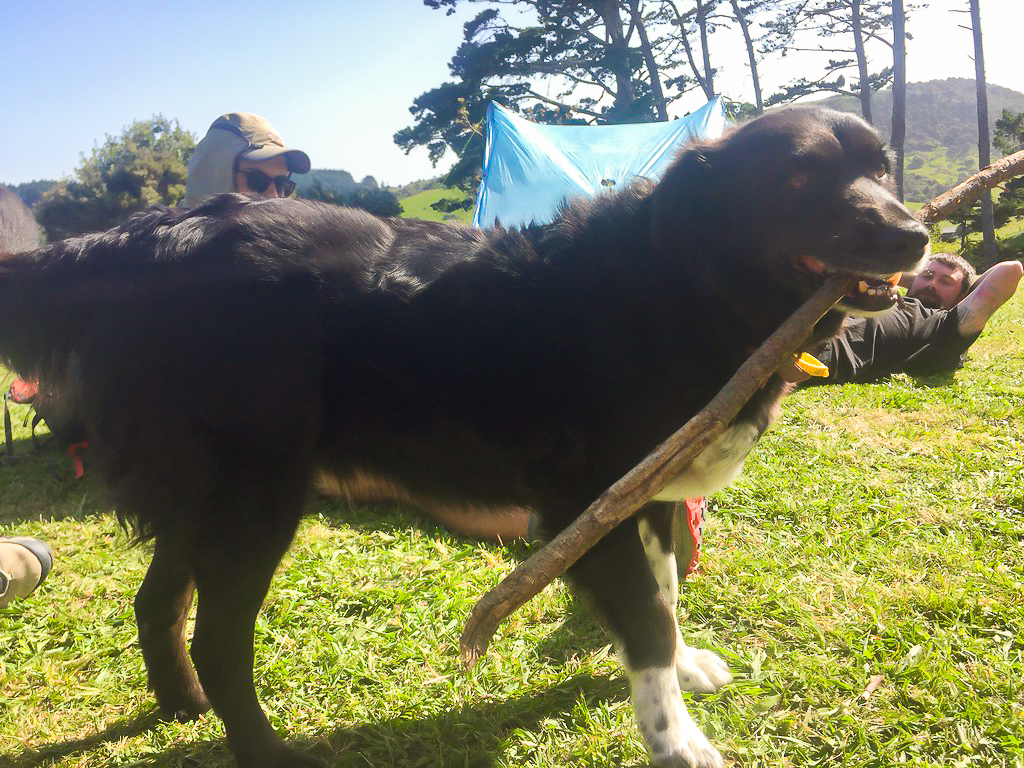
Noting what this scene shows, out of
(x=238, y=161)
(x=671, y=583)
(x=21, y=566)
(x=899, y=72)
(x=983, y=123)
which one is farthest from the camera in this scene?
(x=899, y=72)

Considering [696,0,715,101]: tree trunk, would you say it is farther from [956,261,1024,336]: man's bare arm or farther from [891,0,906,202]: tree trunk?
[956,261,1024,336]: man's bare arm

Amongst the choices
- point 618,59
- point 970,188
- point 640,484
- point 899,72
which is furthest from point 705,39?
point 640,484

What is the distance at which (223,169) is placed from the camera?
4672mm

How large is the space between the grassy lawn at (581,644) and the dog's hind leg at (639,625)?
161 millimetres

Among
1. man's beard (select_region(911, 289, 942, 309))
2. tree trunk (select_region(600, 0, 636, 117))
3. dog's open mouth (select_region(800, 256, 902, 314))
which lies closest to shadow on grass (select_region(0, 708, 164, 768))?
dog's open mouth (select_region(800, 256, 902, 314))

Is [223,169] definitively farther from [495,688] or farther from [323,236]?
[495,688]

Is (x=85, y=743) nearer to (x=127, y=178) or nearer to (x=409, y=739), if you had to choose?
(x=409, y=739)

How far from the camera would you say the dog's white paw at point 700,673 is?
2330mm

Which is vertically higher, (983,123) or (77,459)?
(77,459)

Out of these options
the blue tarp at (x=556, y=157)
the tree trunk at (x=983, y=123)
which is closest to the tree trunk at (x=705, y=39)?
the tree trunk at (x=983, y=123)

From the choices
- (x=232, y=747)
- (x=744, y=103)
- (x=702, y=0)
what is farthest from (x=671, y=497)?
(x=702, y=0)

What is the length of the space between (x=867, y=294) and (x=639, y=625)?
4.14 feet

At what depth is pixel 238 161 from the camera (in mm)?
4652

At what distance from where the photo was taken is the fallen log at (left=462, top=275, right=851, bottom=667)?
1.47 m
